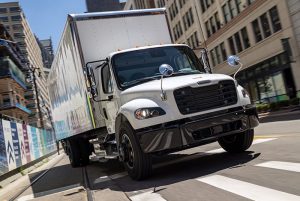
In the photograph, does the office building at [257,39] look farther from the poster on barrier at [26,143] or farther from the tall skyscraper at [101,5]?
the tall skyscraper at [101,5]

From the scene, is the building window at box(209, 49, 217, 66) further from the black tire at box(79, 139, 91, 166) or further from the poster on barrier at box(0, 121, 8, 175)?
the black tire at box(79, 139, 91, 166)

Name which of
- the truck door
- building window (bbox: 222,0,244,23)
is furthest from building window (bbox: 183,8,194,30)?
the truck door

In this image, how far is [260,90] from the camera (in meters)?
37.4

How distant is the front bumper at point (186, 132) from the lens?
24.1ft

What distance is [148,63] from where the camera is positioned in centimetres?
897

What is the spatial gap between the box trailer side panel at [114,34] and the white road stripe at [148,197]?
473 centimetres

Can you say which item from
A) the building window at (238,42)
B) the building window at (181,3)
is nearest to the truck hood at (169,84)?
the building window at (238,42)

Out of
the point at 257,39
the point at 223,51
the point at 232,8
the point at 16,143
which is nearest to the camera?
the point at 16,143

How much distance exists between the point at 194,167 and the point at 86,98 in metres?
3.80

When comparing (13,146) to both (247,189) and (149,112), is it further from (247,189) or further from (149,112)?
(247,189)

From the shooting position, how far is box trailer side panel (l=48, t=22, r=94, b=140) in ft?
36.1

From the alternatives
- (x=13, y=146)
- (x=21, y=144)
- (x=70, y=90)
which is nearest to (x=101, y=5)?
(x=21, y=144)

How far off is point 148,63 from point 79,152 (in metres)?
6.76

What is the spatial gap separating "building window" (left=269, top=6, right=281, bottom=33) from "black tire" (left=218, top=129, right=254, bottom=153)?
24.8 m
